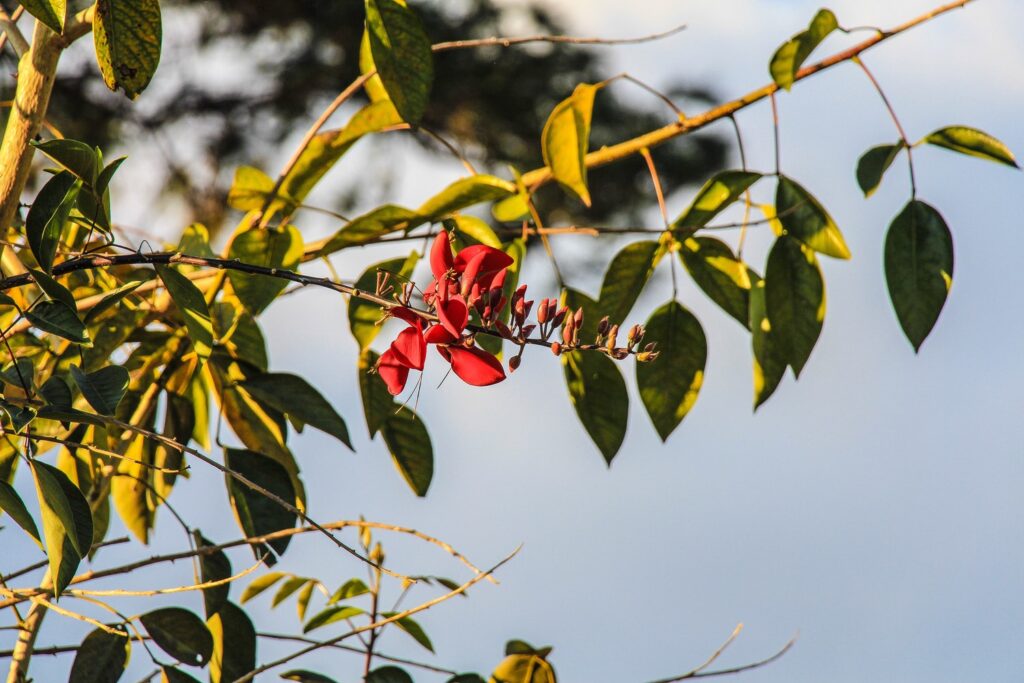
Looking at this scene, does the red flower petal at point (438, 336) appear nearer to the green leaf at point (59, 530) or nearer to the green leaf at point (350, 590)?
the green leaf at point (59, 530)

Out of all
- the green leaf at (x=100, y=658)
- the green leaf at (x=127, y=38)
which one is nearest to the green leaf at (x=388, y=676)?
the green leaf at (x=100, y=658)

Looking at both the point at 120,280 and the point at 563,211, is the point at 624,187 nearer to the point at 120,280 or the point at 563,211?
the point at 563,211

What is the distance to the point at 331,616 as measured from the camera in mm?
691

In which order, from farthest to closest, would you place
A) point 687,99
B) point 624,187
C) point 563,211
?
point 624,187, point 563,211, point 687,99

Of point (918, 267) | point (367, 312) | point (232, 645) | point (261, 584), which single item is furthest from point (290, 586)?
point (918, 267)

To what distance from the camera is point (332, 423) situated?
1.88ft

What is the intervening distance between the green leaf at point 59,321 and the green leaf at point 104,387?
0.02 m

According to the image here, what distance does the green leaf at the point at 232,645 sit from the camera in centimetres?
60

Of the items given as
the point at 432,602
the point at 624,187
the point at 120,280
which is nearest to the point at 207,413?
the point at 120,280

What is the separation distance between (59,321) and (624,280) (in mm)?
307

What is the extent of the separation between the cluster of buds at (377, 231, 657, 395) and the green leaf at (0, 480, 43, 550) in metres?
0.15

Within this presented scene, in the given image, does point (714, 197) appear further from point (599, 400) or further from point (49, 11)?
point (49, 11)

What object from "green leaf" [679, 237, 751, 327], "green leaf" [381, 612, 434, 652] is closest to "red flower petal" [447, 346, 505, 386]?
"green leaf" [679, 237, 751, 327]

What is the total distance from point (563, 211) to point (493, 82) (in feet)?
1.74
